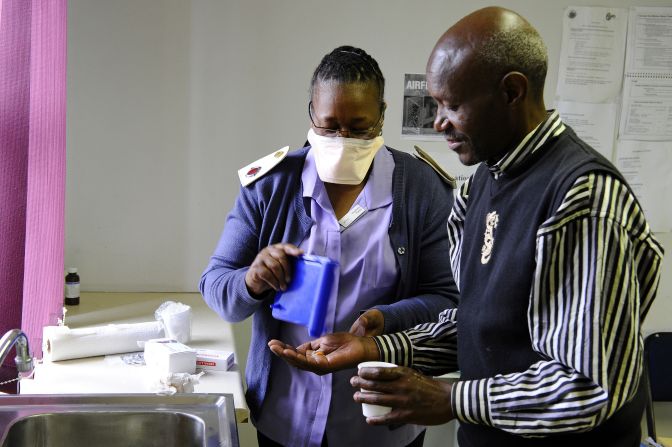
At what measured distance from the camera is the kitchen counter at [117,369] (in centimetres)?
177

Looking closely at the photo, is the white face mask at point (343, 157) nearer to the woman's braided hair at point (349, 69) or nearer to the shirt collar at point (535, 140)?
the woman's braided hair at point (349, 69)

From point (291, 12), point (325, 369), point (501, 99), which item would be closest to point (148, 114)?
point (291, 12)

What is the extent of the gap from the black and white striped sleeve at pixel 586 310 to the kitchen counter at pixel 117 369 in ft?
2.80

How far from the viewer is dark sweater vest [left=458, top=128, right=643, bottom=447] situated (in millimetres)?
1062

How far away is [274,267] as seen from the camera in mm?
1548

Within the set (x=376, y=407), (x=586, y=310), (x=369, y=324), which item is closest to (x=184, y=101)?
(x=369, y=324)

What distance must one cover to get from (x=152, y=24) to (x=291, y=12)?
521 mm

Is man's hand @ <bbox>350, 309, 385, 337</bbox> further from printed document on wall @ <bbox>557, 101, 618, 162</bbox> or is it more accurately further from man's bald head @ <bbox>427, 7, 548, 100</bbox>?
printed document on wall @ <bbox>557, 101, 618, 162</bbox>

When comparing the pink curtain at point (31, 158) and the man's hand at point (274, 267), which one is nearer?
the man's hand at point (274, 267)

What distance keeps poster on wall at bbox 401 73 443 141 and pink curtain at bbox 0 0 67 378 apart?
1.31 meters

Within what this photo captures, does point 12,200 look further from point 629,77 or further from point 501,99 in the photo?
point 629,77

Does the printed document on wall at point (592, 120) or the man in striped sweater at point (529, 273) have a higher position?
the printed document on wall at point (592, 120)

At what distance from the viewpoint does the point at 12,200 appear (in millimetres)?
2041

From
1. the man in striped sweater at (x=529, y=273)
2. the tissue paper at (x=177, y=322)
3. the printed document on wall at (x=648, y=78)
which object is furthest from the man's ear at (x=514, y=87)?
the printed document on wall at (x=648, y=78)
